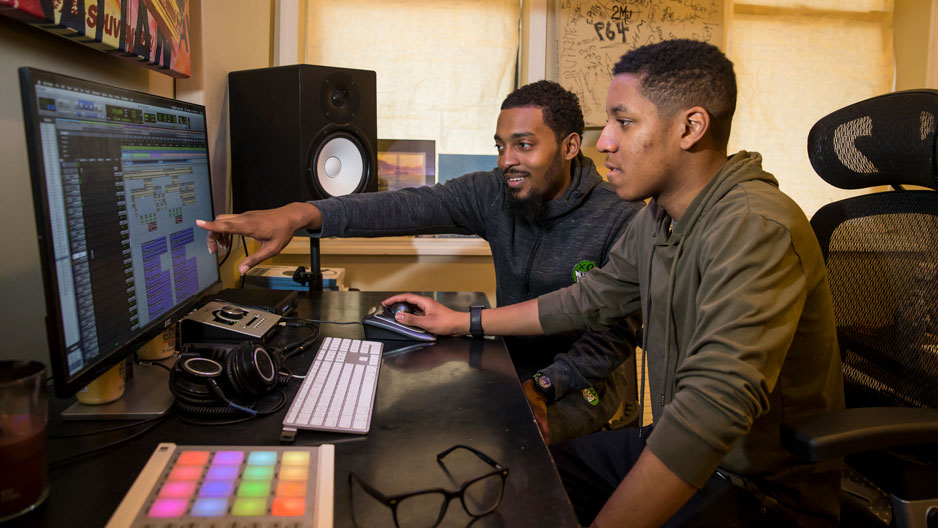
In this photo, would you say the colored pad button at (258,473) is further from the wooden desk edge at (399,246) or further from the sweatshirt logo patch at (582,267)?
the wooden desk edge at (399,246)

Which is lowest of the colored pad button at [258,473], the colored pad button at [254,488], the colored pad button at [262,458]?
the colored pad button at [254,488]

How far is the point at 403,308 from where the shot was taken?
1.34 meters

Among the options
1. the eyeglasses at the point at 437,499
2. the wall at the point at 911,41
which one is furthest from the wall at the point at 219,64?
the wall at the point at 911,41

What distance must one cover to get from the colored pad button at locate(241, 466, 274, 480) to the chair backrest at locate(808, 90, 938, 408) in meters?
1.11

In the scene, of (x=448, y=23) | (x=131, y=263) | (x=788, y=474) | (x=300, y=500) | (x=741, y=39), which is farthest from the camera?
(x=741, y=39)

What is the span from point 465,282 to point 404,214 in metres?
0.99

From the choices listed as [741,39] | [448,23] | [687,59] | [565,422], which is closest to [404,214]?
[565,422]

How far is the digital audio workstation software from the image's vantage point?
686mm

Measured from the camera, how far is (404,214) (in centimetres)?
171

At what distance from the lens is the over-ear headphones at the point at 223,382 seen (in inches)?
34.8

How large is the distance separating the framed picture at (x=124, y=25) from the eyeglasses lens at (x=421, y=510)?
2.99 feet

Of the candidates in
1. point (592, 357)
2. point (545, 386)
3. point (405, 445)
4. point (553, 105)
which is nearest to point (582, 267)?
point (592, 357)

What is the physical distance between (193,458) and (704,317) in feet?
2.33

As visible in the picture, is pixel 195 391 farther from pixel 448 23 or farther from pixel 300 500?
pixel 448 23
